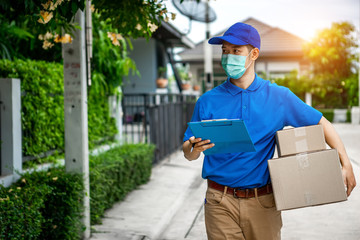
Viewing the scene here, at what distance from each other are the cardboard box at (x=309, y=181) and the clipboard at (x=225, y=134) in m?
0.26

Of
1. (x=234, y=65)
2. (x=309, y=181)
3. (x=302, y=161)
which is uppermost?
(x=234, y=65)

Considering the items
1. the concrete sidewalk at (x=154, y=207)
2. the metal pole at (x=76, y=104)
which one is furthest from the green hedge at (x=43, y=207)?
the concrete sidewalk at (x=154, y=207)

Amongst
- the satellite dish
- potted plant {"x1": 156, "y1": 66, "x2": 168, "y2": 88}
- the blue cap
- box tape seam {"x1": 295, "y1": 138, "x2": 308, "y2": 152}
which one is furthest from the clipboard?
potted plant {"x1": 156, "y1": 66, "x2": 168, "y2": 88}

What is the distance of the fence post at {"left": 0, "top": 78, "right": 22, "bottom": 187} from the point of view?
18.1 feet

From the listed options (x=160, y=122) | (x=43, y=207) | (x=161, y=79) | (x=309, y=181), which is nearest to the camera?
(x=309, y=181)

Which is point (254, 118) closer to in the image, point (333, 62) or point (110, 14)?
point (110, 14)

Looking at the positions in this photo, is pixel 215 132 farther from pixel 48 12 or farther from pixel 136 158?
pixel 136 158

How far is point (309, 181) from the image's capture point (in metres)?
3.22

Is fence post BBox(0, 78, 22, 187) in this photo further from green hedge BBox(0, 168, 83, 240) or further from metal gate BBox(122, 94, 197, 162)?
metal gate BBox(122, 94, 197, 162)

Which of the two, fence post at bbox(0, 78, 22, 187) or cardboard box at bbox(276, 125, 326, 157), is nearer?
cardboard box at bbox(276, 125, 326, 157)

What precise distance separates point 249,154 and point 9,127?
10.4 feet

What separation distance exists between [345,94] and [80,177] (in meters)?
29.4

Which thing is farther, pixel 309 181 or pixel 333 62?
pixel 333 62

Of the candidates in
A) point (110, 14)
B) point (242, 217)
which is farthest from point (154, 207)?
point (242, 217)
